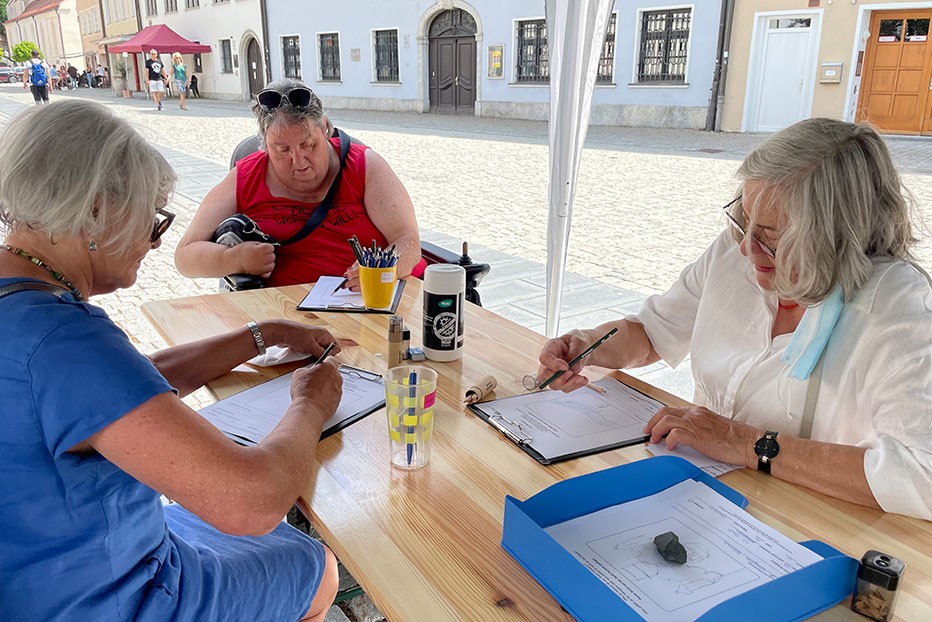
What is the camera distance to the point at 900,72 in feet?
43.8

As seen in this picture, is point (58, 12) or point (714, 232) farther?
point (58, 12)

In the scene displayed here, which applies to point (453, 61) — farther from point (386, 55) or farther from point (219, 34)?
point (219, 34)

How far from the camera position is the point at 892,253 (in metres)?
1.37

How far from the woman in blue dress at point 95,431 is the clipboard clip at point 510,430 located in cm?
38

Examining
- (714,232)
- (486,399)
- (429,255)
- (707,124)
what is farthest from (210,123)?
(486,399)

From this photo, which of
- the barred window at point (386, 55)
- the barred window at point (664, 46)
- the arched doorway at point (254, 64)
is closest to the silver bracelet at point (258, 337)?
the barred window at point (664, 46)

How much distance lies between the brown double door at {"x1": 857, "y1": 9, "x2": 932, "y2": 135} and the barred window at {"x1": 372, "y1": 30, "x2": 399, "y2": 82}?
12.3m

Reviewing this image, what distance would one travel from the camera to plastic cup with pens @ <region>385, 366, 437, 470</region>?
1.21 metres

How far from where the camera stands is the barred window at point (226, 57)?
26266 millimetres

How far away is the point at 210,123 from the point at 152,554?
Answer: 645 inches

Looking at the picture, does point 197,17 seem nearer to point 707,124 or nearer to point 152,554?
point 707,124

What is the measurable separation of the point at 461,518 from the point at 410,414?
0.20 meters

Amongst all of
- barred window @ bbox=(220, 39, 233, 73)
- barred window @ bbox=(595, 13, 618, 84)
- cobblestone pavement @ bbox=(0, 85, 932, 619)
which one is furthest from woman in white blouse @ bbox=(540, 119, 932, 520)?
barred window @ bbox=(220, 39, 233, 73)

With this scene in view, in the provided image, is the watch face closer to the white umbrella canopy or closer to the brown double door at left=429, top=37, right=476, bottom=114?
the white umbrella canopy
